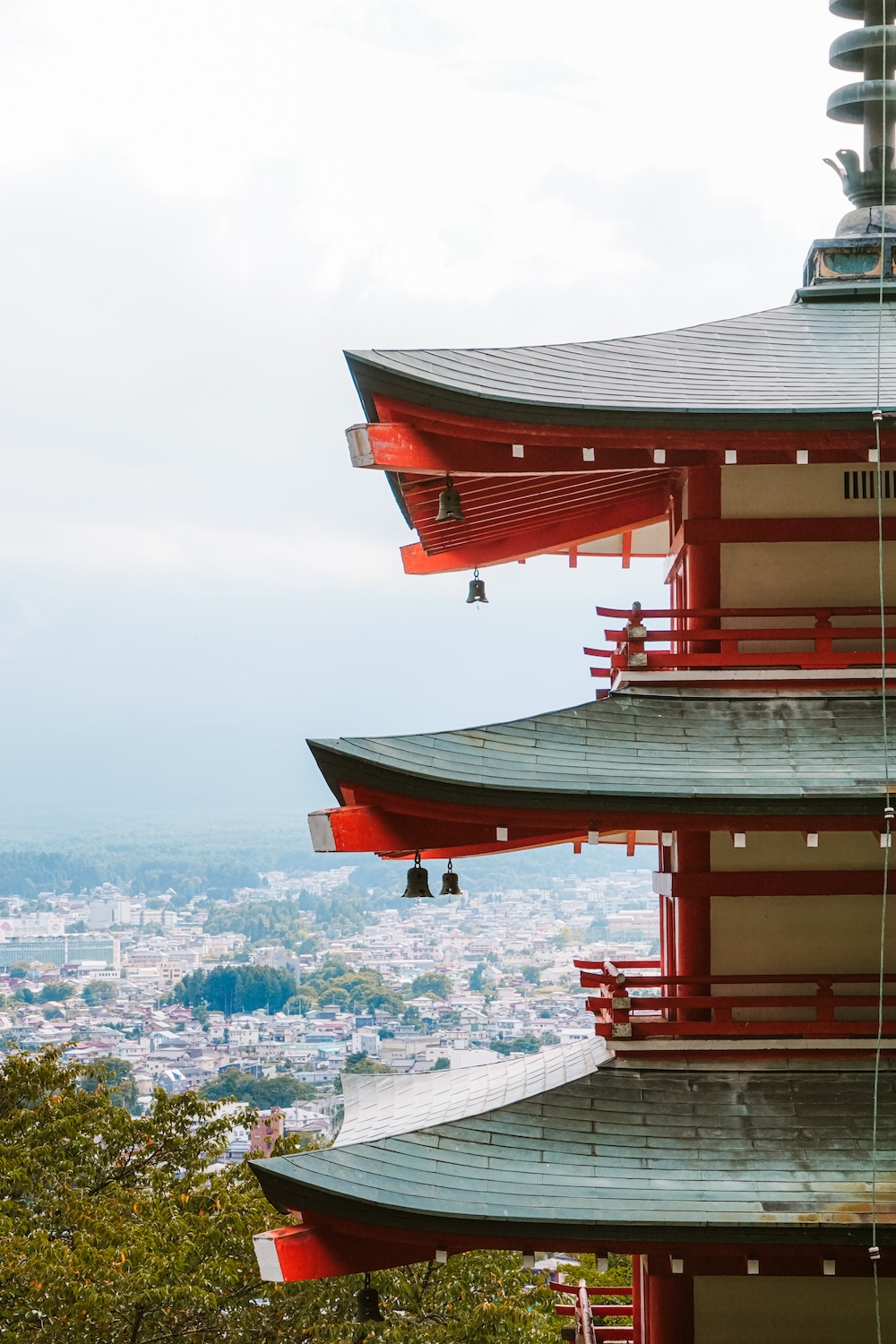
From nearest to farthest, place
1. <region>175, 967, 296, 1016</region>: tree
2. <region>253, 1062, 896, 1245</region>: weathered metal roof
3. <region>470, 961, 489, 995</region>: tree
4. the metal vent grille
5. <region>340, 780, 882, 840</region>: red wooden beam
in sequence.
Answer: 1. <region>253, 1062, 896, 1245</region>: weathered metal roof
2. <region>340, 780, 882, 840</region>: red wooden beam
3. the metal vent grille
4. <region>175, 967, 296, 1016</region>: tree
5. <region>470, 961, 489, 995</region>: tree

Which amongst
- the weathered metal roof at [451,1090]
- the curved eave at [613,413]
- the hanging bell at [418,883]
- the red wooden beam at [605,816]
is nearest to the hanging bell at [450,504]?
the curved eave at [613,413]

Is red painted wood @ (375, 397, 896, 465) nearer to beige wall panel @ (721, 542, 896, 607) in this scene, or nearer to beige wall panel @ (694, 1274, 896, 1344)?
beige wall panel @ (721, 542, 896, 607)

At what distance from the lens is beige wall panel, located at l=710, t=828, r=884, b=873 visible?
10570mm

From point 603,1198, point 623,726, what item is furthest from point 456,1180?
point 623,726

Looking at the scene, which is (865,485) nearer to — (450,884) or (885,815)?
(885,815)

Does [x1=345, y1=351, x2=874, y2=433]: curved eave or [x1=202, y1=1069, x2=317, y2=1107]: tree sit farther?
[x1=202, y1=1069, x2=317, y2=1107]: tree

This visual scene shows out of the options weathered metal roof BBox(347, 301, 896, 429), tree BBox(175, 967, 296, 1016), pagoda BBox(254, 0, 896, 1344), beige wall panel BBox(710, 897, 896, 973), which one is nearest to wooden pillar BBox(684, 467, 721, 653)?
pagoda BBox(254, 0, 896, 1344)

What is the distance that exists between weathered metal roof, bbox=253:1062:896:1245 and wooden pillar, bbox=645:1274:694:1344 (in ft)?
3.96

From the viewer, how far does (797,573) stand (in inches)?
431

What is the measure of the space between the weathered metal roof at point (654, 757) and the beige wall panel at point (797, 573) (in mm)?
790

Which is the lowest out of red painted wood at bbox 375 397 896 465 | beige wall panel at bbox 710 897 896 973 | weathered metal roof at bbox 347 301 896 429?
beige wall panel at bbox 710 897 896 973

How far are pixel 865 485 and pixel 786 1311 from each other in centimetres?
595

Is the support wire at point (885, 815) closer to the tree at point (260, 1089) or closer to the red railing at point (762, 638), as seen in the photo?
the red railing at point (762, 638)

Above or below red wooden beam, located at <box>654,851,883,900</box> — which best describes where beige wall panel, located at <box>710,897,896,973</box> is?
below
